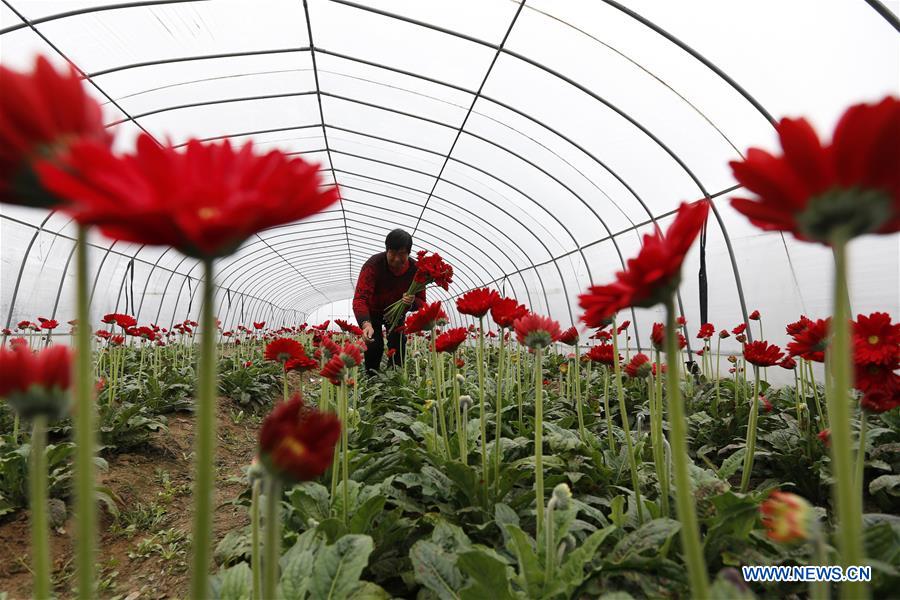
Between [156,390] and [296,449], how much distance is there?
5.83 m

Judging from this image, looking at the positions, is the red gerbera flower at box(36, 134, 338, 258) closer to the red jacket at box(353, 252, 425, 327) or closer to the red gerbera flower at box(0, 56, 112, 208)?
the red gerbera flower at box(0, 56, 112, 208)

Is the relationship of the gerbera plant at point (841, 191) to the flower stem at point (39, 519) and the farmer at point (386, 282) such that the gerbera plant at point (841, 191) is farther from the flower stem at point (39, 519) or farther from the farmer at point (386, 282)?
the farmer at point (386, 282)

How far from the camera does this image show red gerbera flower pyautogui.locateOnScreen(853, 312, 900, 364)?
143 centimetres

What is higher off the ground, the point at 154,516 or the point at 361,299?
the point at 361,299

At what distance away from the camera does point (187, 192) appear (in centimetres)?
47

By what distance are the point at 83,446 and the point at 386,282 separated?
5.63 m

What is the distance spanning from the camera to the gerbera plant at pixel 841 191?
541 millimetres

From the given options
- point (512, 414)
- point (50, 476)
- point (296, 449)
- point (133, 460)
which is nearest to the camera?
point (296, 449)

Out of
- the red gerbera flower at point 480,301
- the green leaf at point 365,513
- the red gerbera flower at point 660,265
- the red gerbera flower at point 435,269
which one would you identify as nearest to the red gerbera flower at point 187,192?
the red gerbera flower at point 660,265

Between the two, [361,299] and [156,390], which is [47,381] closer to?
[361,299]

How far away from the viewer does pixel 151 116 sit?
29.8 feet

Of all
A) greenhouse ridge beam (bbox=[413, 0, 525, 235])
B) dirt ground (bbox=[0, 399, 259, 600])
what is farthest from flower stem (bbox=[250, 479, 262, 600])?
greenhouse ridge beam (bbox=[413, 0, 525, 235])

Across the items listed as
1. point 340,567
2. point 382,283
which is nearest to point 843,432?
point 340,567

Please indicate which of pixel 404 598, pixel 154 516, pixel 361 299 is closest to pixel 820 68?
pixel 361 299
